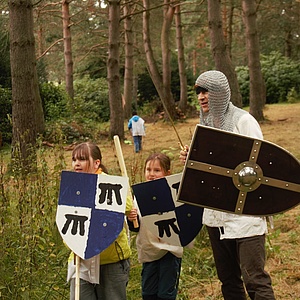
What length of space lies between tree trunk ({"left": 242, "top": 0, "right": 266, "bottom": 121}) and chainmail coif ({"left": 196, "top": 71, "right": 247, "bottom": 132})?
→ 13936mm

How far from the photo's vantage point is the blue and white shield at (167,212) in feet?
12.5

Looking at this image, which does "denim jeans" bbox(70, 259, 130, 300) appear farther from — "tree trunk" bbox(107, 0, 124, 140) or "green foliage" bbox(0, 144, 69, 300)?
"tree trunk" bbox(107, 0, 124, 140)

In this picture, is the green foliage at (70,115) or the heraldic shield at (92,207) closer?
the heraldic shield at (92,207)

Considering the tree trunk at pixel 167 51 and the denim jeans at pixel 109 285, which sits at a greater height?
the tree trunk at pixel 167 51

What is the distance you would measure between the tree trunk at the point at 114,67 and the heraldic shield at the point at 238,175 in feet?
39.5

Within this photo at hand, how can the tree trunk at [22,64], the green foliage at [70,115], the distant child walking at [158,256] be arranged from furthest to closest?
the green foliage at [70,115], the tree trunk at [22,64], the distant child walking at [158,256]

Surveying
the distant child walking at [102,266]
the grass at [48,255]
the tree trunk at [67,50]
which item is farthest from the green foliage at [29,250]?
the tree trunk at [67,50]

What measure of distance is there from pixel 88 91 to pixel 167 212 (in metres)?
24.7

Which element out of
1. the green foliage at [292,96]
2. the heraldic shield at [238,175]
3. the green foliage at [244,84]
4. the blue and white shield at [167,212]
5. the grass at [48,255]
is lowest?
the grass at [48,255]

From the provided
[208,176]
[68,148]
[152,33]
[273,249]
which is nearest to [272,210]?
[208,176]

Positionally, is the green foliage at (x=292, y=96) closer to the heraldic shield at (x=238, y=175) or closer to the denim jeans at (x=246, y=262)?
the denim jeans at (x=246, y=262)

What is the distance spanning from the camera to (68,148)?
47.6ft

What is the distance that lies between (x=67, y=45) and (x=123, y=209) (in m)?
20.5

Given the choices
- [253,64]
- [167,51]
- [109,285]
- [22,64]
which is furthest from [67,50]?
[109,285]
